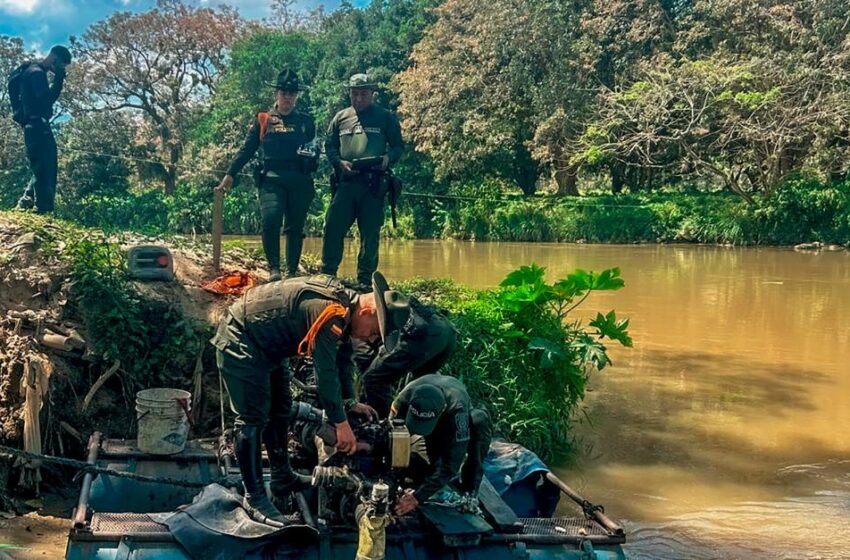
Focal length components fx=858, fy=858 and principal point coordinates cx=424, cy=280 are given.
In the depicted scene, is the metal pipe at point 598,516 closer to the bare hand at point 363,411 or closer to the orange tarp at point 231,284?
the bare hand at point 363,411

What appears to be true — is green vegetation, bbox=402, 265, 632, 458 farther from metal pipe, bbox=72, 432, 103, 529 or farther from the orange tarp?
metal pipe, bbox=72, 432, 103, 529

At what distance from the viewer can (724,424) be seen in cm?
853

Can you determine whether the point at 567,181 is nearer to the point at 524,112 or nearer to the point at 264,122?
the point at 524,112

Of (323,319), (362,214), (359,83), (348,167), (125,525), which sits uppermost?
(359,83)

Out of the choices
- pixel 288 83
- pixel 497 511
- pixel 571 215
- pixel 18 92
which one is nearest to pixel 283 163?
pixel 288 83

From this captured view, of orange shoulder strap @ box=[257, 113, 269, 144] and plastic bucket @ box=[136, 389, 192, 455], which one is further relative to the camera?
orange shoulder strap @ box=[257, 113, 269, 144]

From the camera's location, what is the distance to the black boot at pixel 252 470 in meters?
4.43

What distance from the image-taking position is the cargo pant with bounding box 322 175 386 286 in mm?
7961

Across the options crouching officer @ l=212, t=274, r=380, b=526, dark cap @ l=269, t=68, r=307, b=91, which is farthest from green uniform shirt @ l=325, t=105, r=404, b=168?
crouching officer @ l=212, t=274, r=380, b=526

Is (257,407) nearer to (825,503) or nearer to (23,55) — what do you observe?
(825,503)

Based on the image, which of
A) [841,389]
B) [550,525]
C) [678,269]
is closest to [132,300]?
[550,525]

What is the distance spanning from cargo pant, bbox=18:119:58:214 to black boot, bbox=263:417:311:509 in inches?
226

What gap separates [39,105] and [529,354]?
5739 millimetres

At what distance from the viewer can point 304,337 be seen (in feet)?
13.9
